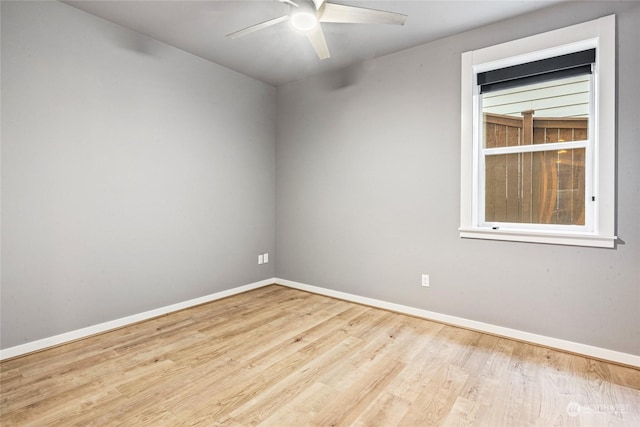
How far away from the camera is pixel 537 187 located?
8.84ft

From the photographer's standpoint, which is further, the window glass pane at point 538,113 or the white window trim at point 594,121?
the window glass pane at point 538,113

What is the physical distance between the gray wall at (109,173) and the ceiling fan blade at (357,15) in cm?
187

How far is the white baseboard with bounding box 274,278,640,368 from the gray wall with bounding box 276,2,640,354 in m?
0.05

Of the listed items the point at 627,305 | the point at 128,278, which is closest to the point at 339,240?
the point at 128,278

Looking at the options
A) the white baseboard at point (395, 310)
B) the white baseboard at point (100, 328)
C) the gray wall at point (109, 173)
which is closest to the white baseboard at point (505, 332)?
the white baseboard at point (395, 310)

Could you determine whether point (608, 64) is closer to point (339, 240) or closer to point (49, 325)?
point (339, 240)

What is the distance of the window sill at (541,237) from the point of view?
91.3 inches

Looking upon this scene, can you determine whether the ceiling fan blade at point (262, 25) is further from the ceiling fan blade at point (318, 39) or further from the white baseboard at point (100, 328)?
the white baseboard at point (100, 328)

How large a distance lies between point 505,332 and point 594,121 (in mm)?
1776

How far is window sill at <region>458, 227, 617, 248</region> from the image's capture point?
232 centimetres

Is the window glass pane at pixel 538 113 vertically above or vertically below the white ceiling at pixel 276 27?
below

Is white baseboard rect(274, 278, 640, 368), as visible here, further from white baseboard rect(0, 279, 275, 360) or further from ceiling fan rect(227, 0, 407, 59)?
ceiling fan rect(227, 0, 407, 59)

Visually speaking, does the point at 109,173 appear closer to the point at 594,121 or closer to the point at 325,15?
the point at 325,15

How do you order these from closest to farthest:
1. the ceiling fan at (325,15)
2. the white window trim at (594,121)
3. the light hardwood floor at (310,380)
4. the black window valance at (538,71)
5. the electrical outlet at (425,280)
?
the light hardwood floor at (310,380), the ceiling fan at (325,15), the white window trim at (594,121), the black window valance at (538,71), the electrical outlet at (425,280)
